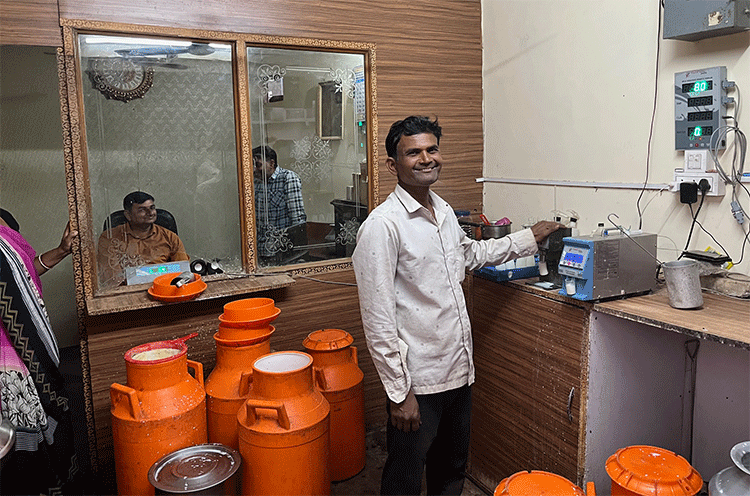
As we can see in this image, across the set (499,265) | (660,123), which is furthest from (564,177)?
(499,265)

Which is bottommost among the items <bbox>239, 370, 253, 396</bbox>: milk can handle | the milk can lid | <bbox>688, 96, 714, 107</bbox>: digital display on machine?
the milk can lid

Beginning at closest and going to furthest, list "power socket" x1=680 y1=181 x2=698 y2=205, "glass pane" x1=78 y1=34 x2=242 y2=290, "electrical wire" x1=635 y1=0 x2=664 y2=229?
"power socket" x1=680 y1=181 x2=698 y2=205 < "electrical wire" x1=635 y1=0 x2=664 y2=229 < "glass pane" x1=78 y1=34 x2=242 y2=290

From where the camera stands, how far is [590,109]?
8.82ft

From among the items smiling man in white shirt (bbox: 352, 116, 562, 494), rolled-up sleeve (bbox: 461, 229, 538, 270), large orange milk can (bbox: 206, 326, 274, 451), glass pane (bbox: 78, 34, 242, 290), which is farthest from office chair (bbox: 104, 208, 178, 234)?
rolled-up sleeve (bbox: 461, 229, 538, 270)

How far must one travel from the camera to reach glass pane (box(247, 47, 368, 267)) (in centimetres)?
289

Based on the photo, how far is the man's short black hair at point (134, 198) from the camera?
2.67 m

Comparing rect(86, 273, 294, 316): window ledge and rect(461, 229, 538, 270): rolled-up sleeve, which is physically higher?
rect(461, 229, 538, 270): rolled-up sleeve

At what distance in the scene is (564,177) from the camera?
2861 mm

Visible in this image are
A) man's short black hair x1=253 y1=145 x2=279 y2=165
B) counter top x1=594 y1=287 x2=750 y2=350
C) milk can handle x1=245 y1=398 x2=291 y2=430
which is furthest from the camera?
man's short black hair x1=253 y1=145 x2=279 y2=165

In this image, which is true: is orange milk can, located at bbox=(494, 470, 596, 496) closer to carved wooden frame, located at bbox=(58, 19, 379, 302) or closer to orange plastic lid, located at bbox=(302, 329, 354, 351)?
orange plastic lid, located at bbox=(302, 329, 354, 351)

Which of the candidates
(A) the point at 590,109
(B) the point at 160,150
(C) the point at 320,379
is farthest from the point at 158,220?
(A) the point at 590,109

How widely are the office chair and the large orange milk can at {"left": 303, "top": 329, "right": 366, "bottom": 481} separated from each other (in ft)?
2.93

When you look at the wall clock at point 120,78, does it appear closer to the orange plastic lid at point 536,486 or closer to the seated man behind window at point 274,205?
the seated man behind window at point 274,205

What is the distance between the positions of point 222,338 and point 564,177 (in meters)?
1.85
